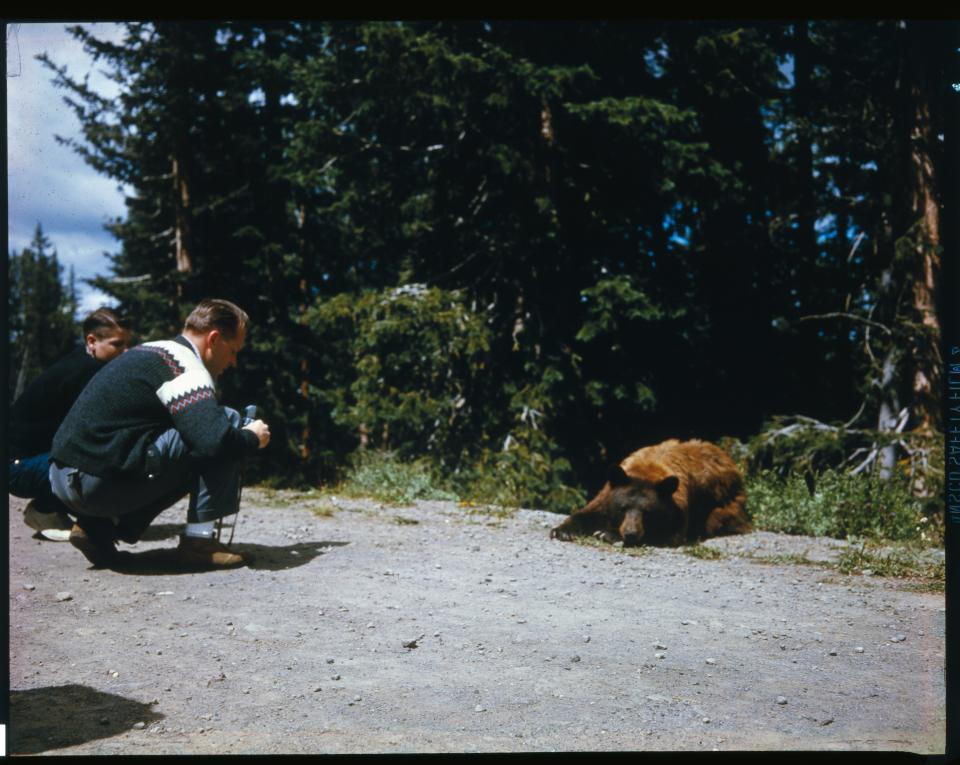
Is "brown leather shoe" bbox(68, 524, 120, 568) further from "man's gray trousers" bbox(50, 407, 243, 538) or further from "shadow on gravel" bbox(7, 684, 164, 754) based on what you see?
"shadow on gravel" bbox(7, 684, 164, 754)

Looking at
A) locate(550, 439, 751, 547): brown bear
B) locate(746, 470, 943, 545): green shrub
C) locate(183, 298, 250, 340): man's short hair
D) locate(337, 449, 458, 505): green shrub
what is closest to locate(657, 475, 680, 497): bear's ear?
locate(550, 439, 751, 547): brown bear

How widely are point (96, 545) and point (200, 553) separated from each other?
50cm

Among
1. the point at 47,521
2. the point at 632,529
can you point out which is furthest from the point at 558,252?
the point at 47,521

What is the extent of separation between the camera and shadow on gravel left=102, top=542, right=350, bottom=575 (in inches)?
156

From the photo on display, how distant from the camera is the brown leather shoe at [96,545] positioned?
3.92 meters

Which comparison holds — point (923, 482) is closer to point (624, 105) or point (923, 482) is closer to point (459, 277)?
point (624, 105)

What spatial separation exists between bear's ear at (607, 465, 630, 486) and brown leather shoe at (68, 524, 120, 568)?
3.47m

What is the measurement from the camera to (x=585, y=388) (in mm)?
7371

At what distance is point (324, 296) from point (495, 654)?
17.3 ft

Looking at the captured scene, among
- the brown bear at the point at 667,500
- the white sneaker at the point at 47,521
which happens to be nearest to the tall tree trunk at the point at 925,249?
the brown bear at the point at 667,500

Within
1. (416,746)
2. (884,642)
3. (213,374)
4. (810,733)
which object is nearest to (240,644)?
(416,746)

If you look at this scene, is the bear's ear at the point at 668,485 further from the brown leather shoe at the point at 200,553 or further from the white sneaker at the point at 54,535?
the white sneaker at the point at 54,535

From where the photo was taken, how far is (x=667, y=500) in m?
5.84

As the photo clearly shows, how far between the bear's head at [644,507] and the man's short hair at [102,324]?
136 inches
